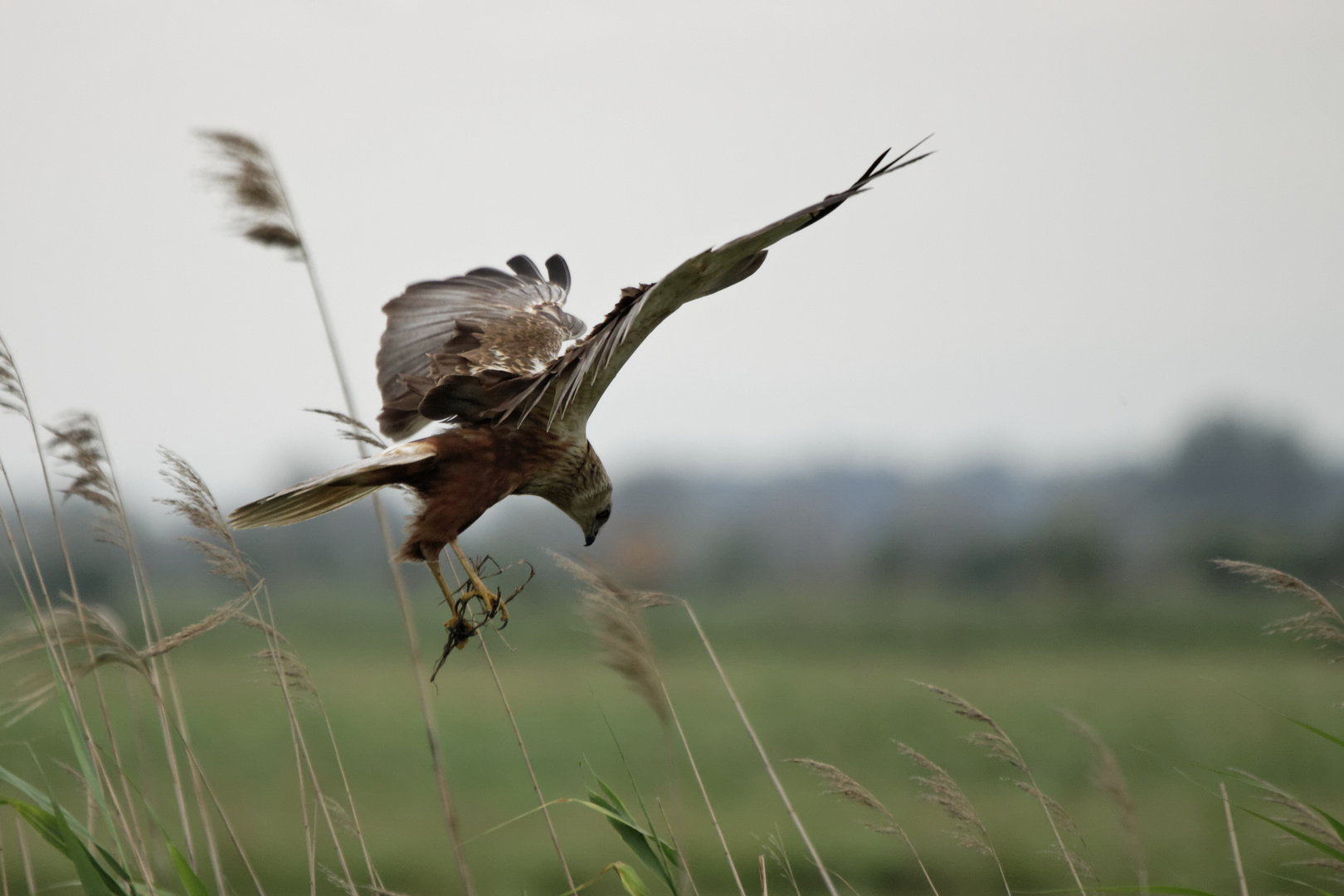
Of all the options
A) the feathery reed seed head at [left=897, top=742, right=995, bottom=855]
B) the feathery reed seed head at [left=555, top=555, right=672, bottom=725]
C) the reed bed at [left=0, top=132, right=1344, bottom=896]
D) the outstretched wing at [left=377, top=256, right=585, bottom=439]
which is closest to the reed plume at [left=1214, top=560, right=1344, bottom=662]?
the reed bed at [left=0, top=132, right=1344, bottom=896]

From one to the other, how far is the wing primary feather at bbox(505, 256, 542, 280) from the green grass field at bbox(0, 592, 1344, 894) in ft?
31.3

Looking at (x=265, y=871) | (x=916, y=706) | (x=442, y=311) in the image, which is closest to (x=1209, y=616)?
(x=916, y=706)

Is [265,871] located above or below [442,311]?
below

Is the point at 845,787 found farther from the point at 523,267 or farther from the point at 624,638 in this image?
the point at 523,267

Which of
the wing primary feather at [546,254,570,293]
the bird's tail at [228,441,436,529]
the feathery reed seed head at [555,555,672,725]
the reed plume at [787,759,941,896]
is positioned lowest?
the reed plume at [787,759,941,896]

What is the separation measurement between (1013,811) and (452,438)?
26.3 meters

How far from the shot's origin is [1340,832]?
6.58ft

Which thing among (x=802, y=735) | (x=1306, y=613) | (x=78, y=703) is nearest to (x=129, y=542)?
(x=78, y=703)

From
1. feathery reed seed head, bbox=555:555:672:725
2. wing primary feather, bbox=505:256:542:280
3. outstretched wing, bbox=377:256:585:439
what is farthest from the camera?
wing primary feather, bbox=505:256:542:280

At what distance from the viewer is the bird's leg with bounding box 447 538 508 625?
2.51m

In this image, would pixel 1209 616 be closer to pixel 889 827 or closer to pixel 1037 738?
pixel 1037 738

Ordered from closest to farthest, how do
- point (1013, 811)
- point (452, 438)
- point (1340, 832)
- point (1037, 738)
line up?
point (1340, 832) < point (452, 438) < point (1013, 811) < point (1037, 738)

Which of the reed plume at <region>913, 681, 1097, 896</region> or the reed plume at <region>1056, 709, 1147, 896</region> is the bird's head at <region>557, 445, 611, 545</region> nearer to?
the reed plume at <region>913, 681, 1097, 896</region>

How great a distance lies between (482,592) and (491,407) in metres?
0.54
